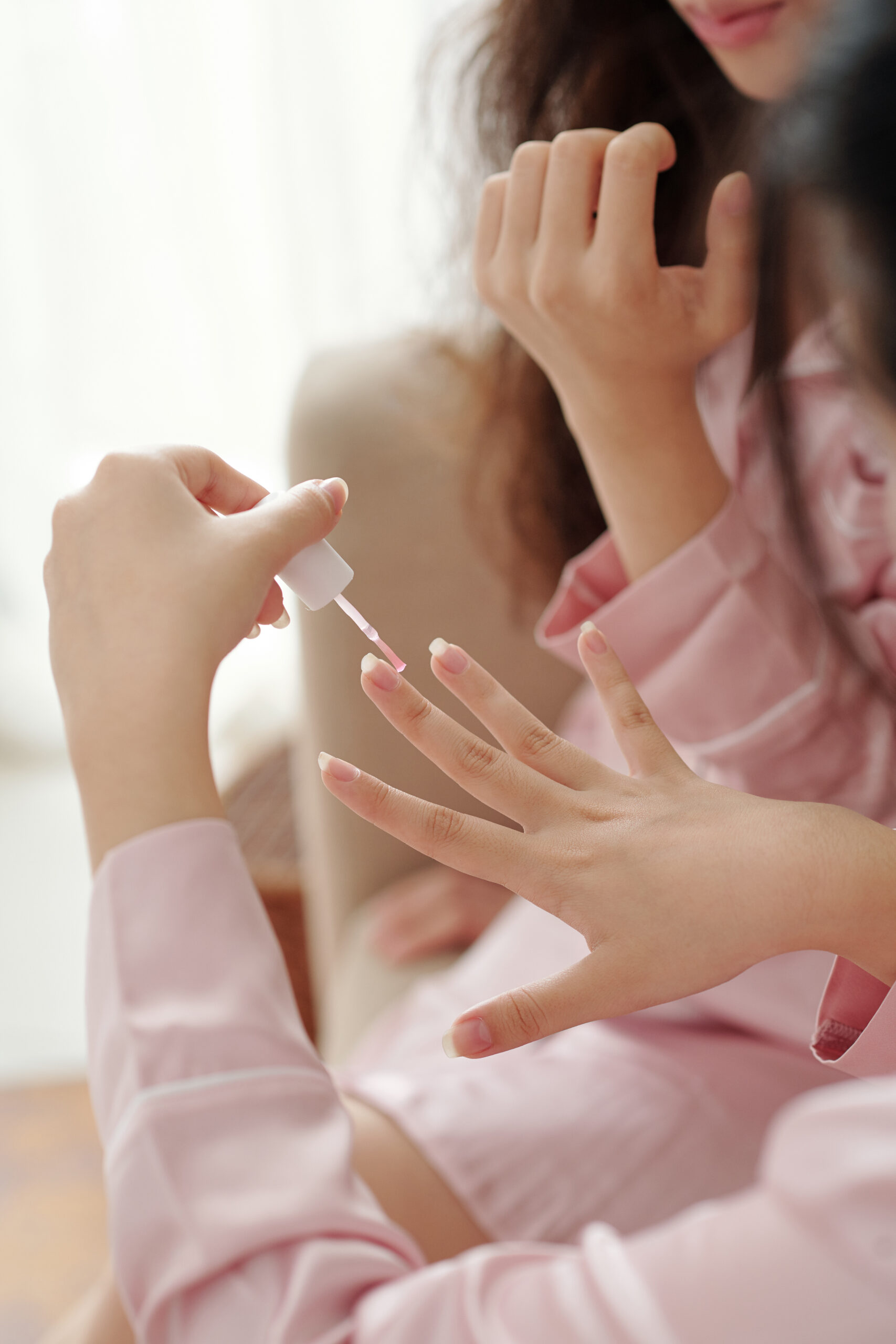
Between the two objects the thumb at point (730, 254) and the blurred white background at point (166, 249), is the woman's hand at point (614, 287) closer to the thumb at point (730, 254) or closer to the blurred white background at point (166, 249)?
the thumb at point (730, 254)

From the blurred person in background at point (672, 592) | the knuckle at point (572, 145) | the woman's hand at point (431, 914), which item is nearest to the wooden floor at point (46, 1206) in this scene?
the woman's hand at point (431, 914)

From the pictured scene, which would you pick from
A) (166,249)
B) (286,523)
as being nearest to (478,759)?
(286,523)

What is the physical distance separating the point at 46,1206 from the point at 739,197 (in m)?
1.10

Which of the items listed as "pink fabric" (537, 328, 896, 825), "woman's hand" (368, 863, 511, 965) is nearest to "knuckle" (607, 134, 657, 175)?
"pink fabric" (537, 328, 896, 825)

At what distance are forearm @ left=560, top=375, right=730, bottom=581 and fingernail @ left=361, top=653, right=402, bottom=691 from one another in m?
0.25

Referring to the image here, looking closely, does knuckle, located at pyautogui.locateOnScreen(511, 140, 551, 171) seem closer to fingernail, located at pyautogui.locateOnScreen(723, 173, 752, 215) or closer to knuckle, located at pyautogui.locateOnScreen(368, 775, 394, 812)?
fingernail, located at pyautogui.locateOnScreen(723, 173, 752, 215)

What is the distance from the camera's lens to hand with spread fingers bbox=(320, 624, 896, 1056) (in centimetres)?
33

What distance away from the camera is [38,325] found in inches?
57.1

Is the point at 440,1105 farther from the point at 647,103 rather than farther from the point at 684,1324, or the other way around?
the point at 647,103

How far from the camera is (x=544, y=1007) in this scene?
0.33 m

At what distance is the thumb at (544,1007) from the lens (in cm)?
32

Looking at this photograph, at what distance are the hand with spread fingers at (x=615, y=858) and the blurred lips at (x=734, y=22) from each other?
39 cm

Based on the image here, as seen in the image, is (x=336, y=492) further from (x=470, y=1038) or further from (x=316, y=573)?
(x=470, y=1038)

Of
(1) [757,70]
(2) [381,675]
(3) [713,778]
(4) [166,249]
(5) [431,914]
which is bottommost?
(5) [431,914]
